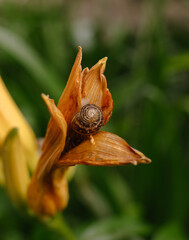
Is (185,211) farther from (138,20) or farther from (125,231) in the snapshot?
(138,20)

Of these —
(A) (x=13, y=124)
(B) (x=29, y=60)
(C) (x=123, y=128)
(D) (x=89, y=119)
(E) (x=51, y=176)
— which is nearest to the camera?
(D) (x=89, y=119)

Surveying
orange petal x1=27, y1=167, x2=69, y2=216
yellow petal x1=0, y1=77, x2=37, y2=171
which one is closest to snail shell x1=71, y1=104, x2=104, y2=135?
orange petal x1=27, y1=167, x2=69, y2=216

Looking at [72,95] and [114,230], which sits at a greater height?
[72,95]

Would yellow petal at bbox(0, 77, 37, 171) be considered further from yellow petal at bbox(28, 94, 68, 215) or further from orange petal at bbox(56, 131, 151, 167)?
orange petal at bbox(56, 131, 151, 167)

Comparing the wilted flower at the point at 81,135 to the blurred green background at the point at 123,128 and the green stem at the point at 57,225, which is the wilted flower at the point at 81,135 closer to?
the green stem at the point at 57,225

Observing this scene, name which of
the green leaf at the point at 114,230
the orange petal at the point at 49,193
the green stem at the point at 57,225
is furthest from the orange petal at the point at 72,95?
the green leaf at the point at 114,230

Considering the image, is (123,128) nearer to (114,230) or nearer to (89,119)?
(114,230)

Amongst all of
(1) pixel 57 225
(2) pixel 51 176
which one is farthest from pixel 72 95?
(1) pixel 57 225
